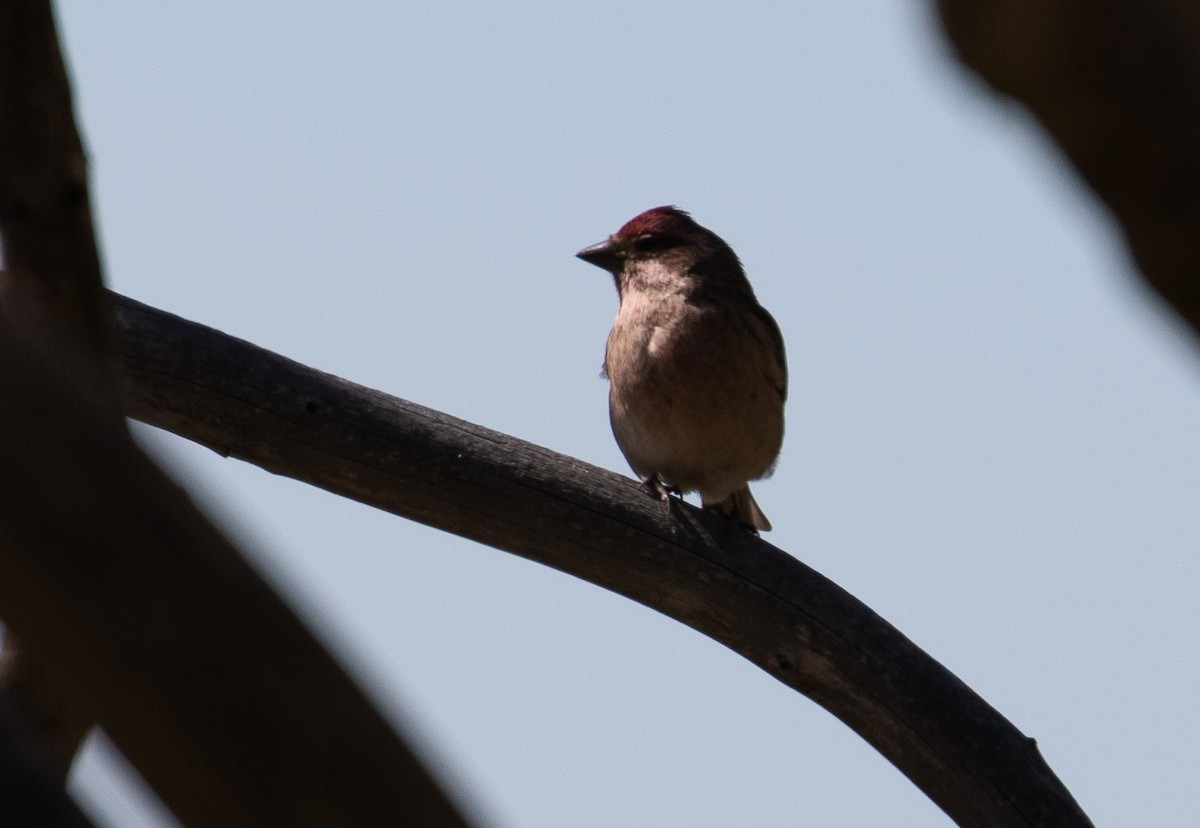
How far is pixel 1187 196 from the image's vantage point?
4.25ft

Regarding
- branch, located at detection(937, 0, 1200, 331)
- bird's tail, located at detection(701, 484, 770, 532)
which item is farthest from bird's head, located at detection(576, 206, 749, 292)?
branch, located at detection(937, 0, 1200, 331)

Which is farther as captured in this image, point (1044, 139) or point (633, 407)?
point (633, 407)

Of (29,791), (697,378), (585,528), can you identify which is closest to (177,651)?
(29,791)

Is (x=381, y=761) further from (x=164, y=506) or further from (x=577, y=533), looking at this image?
(x=577, y=533)

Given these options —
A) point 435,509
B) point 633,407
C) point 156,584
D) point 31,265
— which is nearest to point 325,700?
point 156,584

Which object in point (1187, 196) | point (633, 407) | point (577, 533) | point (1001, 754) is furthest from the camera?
point (633, 407)

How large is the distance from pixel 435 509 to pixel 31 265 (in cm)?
252

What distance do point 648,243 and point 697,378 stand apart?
115 centimetres

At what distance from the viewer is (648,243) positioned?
746 centimetres

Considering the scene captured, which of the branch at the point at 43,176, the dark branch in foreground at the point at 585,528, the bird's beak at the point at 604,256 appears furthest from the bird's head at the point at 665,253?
the branch at the point at 43,176

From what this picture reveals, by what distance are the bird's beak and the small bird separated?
156mm

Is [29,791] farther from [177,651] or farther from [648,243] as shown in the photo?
[648,243]

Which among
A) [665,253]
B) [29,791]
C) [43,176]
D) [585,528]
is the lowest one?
[29,791]

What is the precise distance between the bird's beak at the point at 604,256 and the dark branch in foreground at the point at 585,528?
108 inches
